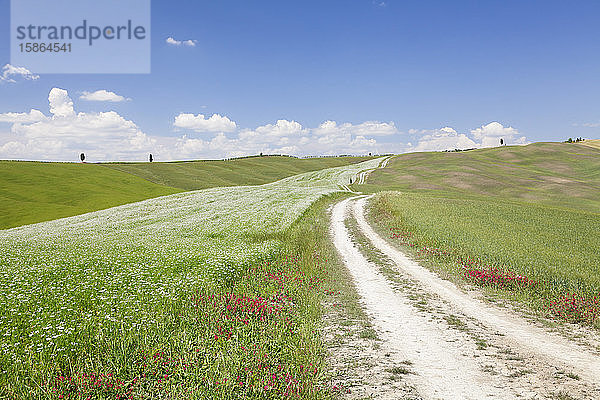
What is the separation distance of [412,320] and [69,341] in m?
9.34

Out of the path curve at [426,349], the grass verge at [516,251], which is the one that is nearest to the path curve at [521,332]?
the grass verge at [516,251]

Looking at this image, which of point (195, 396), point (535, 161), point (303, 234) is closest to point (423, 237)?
point (303, 234)

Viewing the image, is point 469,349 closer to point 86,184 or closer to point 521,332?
point 521,332

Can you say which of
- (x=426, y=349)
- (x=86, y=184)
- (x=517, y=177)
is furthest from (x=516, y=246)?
(x=86, y=184)

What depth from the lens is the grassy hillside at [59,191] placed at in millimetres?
51938

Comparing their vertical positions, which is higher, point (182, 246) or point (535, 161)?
point (535, 161)

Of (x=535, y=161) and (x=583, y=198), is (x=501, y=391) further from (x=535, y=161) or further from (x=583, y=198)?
(x=535, y=161)

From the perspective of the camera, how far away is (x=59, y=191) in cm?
6544

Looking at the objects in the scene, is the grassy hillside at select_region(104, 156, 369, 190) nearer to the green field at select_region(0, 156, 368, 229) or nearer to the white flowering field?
the green field at select_region(0, 156, 368, 229)

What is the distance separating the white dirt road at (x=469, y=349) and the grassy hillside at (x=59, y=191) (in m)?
53.2

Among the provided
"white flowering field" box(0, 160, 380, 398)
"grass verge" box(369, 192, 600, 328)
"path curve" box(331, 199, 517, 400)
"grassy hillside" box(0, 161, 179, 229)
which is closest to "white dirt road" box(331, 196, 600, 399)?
"path curve" box(331, 199, 517, 400)

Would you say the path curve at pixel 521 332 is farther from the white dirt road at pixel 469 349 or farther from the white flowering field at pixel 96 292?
the white flowering field at pixel 96 292

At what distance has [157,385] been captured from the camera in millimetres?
7125

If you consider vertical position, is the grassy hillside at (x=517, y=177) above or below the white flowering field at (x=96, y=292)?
above
